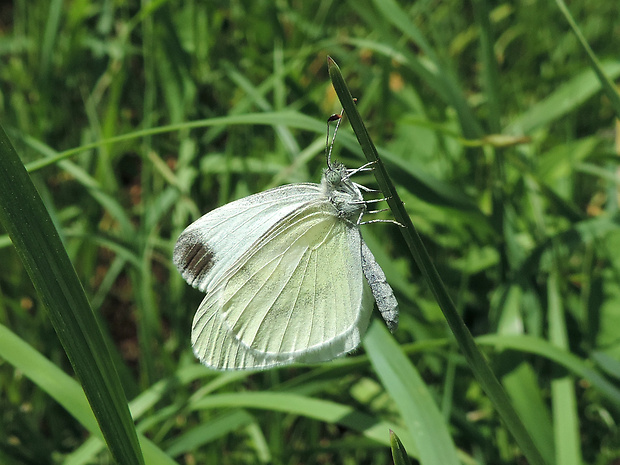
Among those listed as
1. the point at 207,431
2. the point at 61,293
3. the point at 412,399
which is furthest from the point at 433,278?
the point at 207,431

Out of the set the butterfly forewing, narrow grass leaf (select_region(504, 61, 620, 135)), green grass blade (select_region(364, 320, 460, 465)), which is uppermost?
the butterfly forewing

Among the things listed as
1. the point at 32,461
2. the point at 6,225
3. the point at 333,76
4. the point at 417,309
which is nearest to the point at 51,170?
the point at 32,461

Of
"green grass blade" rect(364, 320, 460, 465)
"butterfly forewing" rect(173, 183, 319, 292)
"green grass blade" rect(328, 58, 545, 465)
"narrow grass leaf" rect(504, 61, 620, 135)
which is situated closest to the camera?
"green grass blade" rect(328, 58, 545, 465)

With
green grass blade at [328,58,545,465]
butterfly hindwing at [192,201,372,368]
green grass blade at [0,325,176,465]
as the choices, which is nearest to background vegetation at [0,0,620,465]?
green grass blade at [0,325,176,465]

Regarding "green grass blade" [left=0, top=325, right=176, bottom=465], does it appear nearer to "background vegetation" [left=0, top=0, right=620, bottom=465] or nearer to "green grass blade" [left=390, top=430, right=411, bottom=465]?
"background vegetation" [left=0, top=0, right=620, bottom=465]

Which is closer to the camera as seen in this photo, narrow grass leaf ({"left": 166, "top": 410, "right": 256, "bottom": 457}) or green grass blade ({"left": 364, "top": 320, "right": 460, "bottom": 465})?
green grass blade ({"left": 364, "top": 320, "right": 460, "bottom": 465})

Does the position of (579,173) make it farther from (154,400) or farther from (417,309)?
(154,400)

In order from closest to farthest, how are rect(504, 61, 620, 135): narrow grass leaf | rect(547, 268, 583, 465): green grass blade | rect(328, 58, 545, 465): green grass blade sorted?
rect(328, 58, 545, 465): green grass blade → rect(547, 268, 583, 465): green grass blade → rect(504, 61, 620, 135): narrow grass leaf
